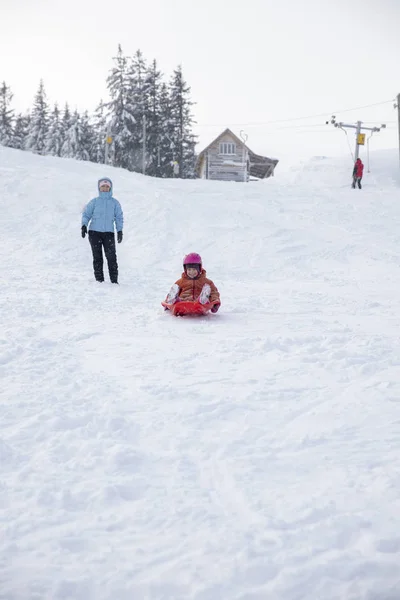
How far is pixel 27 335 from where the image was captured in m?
5.28

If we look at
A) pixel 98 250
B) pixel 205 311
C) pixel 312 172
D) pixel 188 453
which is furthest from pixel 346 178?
pixel 188 453

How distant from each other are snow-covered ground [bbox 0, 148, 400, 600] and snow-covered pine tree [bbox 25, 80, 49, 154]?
4825cm

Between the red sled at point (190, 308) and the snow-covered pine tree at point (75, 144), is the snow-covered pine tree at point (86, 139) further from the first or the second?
the red sled at point (190, 308)

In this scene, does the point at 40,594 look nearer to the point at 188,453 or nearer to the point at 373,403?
the point at 188,453

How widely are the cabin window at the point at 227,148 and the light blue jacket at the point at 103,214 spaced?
33.4 meters

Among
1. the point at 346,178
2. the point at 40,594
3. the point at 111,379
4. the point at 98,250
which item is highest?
the point at 346,178

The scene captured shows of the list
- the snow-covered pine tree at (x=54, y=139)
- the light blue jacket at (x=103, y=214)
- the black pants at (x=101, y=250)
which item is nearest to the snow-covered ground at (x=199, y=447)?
the black pants at (x=101, y=250)

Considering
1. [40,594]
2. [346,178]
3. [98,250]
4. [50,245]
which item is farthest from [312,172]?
[40,594]

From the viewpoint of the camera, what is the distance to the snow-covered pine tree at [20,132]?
5431 centimetres

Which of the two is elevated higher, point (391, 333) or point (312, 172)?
point (312, 172)

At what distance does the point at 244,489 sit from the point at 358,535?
0.57 metres

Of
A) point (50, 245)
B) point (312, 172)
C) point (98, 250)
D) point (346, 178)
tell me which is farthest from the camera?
point (312, 172)

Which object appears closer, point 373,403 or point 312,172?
point 373,403

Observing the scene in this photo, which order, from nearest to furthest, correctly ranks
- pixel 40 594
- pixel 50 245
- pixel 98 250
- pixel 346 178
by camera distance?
pixel 40 594 < pixel 98 250 < pixel 50 245 < pixel 346 178
